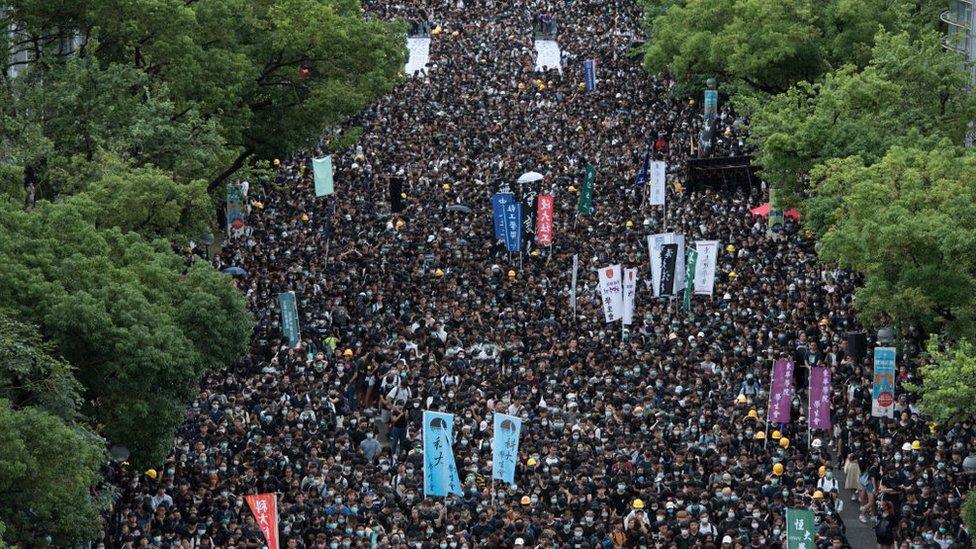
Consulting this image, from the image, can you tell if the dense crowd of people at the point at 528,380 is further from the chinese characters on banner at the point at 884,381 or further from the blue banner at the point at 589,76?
the blue banner at the point at 589,76

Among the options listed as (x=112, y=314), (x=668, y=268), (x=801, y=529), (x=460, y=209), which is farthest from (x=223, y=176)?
(x=801, y=529)

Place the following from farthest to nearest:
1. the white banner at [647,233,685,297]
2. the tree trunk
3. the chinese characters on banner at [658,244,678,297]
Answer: the tree trunk
the white banner at [647,233,685,297]
the chinese characters on banner at [658,244,678,297]

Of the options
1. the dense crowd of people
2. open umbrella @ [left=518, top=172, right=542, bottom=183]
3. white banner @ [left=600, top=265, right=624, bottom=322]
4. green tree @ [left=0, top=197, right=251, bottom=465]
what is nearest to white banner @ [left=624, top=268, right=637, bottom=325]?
white banner @ [left=600, top=265, right=624, bottom=322]

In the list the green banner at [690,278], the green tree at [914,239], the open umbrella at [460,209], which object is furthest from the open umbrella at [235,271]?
the green tree at [914,239]

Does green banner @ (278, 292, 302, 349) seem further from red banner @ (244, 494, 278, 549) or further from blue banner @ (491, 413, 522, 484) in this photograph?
red banner @ (244, 494, 278, 549)

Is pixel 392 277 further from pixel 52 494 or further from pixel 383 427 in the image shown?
pixel 52 494

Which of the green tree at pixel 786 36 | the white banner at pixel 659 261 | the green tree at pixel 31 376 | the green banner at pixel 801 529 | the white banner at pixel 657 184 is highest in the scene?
the green tree at pixel 786 36
